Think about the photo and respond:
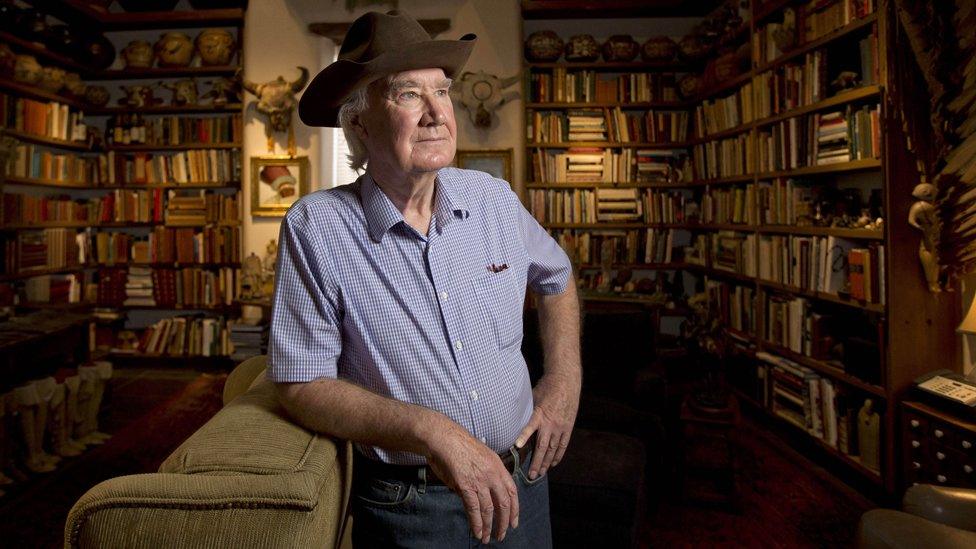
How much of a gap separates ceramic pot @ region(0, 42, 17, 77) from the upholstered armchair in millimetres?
5404

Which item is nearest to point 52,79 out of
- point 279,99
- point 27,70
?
point 27,70

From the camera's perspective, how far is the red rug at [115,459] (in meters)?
2.34

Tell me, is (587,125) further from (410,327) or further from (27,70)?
(27,70)

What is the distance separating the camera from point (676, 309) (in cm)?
452

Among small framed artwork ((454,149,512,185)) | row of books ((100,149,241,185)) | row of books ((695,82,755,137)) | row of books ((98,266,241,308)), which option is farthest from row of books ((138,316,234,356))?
row of books ((695,82,755,137))

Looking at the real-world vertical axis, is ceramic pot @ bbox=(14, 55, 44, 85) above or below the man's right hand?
above

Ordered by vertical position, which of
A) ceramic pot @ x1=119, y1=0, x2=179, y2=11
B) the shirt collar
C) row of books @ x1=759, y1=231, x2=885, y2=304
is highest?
ceramic pot @ x1=119, y1=0, x2=179, y2=11

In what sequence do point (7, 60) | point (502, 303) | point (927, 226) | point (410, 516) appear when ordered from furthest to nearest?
point (7, 60) < point (927, 226) < point (502, 303) < point (410, 516)

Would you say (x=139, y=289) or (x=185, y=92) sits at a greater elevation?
(x=185, y=92)

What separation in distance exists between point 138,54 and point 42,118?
3.10 ft

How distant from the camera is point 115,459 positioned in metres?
2.96

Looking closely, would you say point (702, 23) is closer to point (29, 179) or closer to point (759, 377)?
point (759, 377)

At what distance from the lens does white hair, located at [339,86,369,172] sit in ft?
3.50

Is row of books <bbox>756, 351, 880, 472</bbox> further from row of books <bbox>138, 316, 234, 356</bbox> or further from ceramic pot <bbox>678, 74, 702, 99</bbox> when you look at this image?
row of books <bbox>138, 316, 234, 356</bbox>
